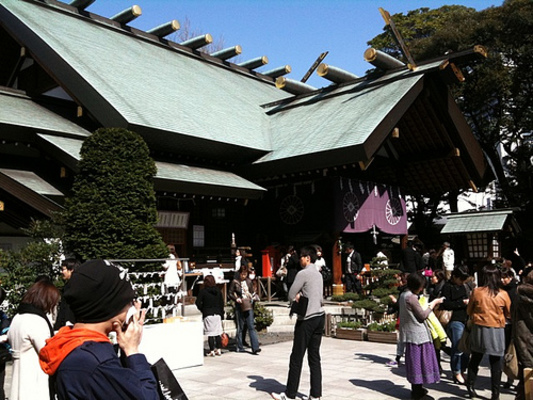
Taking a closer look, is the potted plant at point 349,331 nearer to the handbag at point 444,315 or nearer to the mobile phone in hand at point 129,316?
the handbag at point 444,315

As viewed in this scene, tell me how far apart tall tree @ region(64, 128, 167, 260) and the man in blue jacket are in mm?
7690

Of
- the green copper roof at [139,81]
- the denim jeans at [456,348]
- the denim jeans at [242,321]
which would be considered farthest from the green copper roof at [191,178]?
the denim jeans at [456,348]

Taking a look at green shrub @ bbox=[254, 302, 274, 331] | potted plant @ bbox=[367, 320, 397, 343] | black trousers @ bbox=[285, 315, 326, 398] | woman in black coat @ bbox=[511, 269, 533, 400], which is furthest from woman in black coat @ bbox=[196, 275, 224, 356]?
woman in black coat @ bbox=[511, 269, 533, 400]

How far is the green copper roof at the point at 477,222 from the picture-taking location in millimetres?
17708

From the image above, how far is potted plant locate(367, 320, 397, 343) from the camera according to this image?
11.5 metres

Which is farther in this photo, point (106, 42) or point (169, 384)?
point (106, 42)

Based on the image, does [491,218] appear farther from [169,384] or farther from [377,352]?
[169,384]

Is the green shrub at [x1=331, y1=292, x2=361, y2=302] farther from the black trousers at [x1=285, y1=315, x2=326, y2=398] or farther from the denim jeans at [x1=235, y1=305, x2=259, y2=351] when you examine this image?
the black trousers at [x1=285, y1=315, x2=326, y2=398]

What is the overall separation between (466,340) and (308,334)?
2.26 m

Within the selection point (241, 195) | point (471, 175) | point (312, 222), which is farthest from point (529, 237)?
point (241, 195)

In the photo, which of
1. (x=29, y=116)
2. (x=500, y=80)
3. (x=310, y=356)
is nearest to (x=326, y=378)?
(x=310, y=356)

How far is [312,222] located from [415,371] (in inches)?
435

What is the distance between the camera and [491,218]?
18.1 metres

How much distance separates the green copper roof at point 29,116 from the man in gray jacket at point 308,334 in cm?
926
